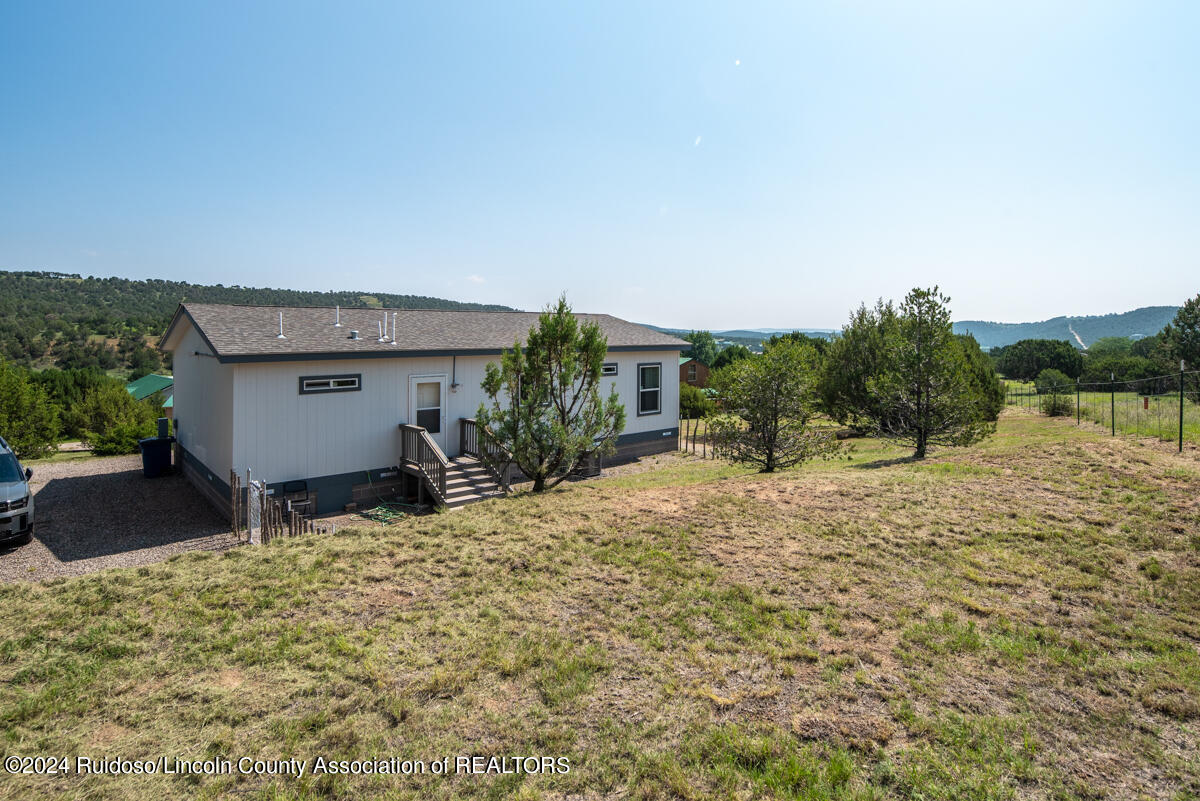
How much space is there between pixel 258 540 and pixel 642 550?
23.4 feet

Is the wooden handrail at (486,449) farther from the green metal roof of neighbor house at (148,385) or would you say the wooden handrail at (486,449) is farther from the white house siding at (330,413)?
the green metal roof of neighbor house at (148,385)

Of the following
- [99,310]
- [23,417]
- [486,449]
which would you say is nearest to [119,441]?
[23,417]

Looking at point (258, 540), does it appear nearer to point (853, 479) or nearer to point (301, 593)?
point (301, 593)

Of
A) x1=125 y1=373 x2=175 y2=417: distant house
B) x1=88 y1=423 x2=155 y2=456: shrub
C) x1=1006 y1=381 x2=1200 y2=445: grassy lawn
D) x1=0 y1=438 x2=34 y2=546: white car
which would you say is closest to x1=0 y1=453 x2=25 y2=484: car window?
x1=0 y1=438 x2=34 y2=546: white car

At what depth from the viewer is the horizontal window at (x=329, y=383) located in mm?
11453

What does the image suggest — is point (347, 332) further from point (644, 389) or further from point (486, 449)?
point (644, 389)

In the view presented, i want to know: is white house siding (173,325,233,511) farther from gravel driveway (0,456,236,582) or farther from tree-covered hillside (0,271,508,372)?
tree-covered hillside (0,271,508,372)

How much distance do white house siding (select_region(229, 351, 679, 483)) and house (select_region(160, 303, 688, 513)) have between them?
0.02m

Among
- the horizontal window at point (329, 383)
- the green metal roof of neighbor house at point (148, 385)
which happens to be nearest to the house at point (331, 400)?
the horizontal window at point (329, 383)

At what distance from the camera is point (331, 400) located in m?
11.8

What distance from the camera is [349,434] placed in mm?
12078

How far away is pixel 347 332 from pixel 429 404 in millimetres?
2478

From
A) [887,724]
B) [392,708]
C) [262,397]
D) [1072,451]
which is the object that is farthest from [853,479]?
[262,397]

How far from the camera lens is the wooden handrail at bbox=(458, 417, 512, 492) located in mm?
11164
